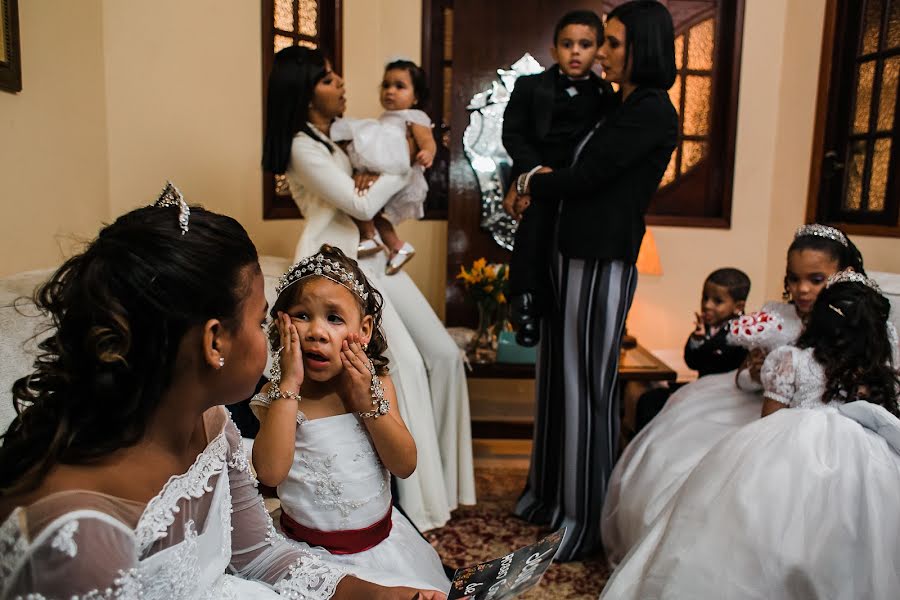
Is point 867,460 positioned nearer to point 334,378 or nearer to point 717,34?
point 334,378

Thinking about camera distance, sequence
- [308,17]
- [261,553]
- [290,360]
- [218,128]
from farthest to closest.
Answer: [308,17] < [218,128] < [290,360] < [261,553]

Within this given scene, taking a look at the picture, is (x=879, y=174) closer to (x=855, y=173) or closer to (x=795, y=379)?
(x=855, y=173)

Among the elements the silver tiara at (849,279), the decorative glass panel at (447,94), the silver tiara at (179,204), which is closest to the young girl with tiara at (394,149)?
the decorative glass panel at (447,94)

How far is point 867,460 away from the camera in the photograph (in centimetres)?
168

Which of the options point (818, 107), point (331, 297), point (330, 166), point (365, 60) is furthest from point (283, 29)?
point (818, 107)

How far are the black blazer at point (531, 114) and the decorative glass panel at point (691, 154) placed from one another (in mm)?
1757

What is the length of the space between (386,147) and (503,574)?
200 centimetres

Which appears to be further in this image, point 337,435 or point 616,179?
point 616,179

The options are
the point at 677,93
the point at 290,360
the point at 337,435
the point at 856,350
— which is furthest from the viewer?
the point at 677,93

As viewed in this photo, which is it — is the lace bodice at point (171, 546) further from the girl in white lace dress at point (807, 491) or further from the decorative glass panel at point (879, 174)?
the decorative glass panel at point (879, 174)

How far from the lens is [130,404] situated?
2.81 feet

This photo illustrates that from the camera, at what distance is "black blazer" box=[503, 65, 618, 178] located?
2.58 metres

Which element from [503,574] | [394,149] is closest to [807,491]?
[503,574]

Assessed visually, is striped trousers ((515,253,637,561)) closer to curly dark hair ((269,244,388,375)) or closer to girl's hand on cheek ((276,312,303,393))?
curly dark hair ((269,244,388,375))
